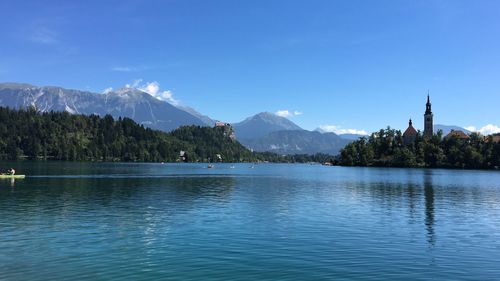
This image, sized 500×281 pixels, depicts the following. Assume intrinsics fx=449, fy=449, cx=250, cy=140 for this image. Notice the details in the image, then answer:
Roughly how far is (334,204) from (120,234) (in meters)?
36.2

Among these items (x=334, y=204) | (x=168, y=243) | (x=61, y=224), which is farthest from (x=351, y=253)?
(x=334, y=204)

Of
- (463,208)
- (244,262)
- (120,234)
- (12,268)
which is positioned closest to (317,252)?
(244,262)

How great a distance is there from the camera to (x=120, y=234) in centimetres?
3916

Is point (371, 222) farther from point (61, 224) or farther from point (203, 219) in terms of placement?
point (61, 224)

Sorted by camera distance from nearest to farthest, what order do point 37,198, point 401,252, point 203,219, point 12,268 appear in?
point 12,268, point 401,252, point 203,219, point 37,198

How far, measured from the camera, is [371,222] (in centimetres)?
4906

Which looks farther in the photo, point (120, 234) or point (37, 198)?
point (37, 198)

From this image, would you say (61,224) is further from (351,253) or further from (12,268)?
(351,253)

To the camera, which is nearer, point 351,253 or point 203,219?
point 351,253

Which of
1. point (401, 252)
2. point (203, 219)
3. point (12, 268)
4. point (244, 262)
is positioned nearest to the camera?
point (12, 268)

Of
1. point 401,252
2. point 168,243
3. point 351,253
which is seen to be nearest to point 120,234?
point 168,243

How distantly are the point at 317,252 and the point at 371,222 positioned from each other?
17713 mm

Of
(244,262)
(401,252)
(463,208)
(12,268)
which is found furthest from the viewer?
(463,208)

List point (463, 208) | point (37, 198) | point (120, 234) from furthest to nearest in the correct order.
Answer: point (37, 198) → point (463, 208) → point (120, 234)
